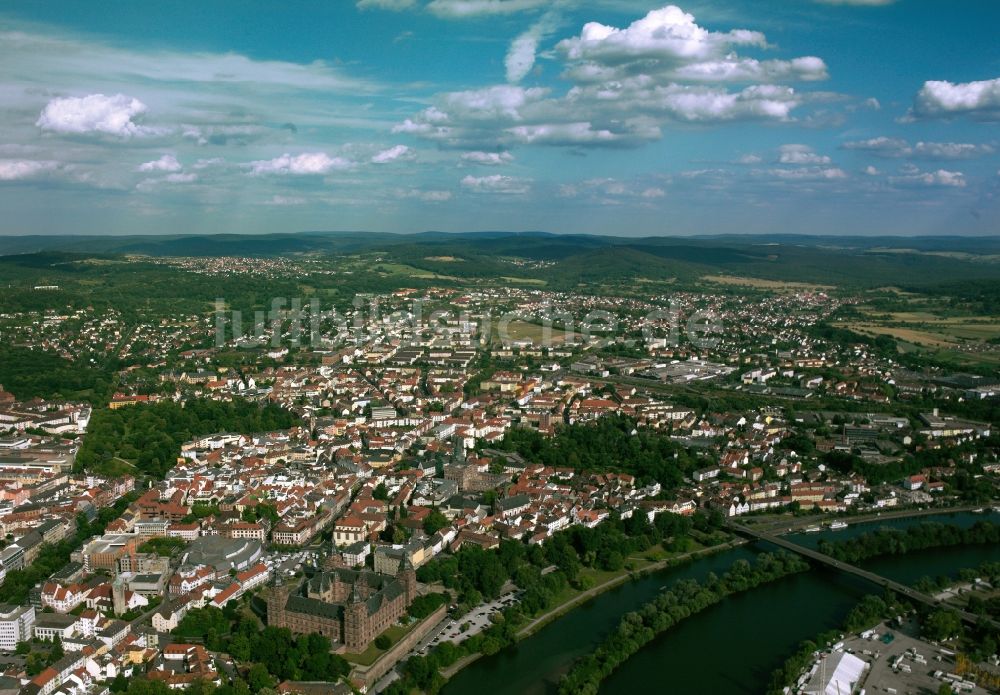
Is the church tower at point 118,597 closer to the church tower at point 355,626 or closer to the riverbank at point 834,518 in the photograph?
the church tower at point 355,626

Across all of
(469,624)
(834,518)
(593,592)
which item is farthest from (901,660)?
(834,518)

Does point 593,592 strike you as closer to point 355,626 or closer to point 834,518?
point 355,626

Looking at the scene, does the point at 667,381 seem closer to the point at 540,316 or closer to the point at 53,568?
the point at 540,316

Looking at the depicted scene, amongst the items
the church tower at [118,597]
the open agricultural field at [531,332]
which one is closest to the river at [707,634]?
the church tower at [118,597]

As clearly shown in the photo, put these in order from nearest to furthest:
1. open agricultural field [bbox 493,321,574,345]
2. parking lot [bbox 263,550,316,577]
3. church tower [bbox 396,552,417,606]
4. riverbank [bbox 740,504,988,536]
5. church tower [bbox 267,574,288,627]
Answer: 1. church tower [bbox 267,574,288,627]
2. church tower [bbox 396,552,417,606]
3. parking lot [bbox 263,550,316,577]
4. riverbank [bbox 740,504,988,536]
5. open agricultural field [bbox 493,321,574,345]

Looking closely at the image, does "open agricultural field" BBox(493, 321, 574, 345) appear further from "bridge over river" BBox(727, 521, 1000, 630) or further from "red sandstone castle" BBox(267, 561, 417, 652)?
"red sandstone castle" BBox(267, 561, 417, 652)

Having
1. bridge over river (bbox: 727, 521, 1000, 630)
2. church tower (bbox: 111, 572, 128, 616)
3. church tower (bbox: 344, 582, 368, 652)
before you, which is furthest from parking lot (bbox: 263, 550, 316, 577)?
bridge over river (bbox: 727, 521, 1000, 630)
